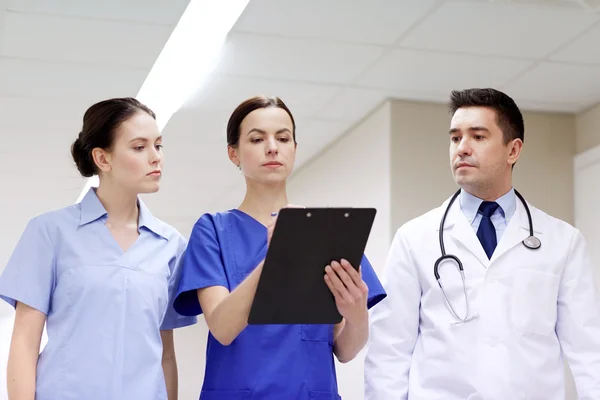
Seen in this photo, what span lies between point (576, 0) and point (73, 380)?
244 cm

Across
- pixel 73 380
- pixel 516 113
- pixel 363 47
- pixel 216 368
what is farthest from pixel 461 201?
pixel 363 47

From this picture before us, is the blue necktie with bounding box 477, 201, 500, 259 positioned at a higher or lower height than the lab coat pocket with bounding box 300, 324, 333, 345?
higher

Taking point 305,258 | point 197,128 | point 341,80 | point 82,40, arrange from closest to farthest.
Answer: point 305,258, point 82,40, point 341,80, point 197,128

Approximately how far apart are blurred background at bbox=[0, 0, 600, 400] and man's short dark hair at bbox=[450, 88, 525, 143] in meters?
1.08

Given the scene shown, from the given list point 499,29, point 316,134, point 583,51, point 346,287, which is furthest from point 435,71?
point 346,287

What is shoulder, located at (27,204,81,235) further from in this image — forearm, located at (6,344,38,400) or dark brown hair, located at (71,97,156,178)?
forearm, located at (6,344,38,400)

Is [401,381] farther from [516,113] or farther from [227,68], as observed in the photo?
[227,68]

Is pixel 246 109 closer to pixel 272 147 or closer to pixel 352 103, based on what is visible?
pixel 272 147

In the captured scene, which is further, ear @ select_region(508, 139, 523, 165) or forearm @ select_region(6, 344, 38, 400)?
ear @ select_region(508, 139, 523, 165)

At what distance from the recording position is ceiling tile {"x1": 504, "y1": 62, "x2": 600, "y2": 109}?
424cm

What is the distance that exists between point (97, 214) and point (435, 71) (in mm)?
2550

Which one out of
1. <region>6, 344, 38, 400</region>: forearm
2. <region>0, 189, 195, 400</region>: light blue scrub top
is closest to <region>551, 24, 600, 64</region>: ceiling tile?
<region>0, 189, 195, 400</region>: light blue scrub top

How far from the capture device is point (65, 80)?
4.42 metres

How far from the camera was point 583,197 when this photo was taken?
4836mm
